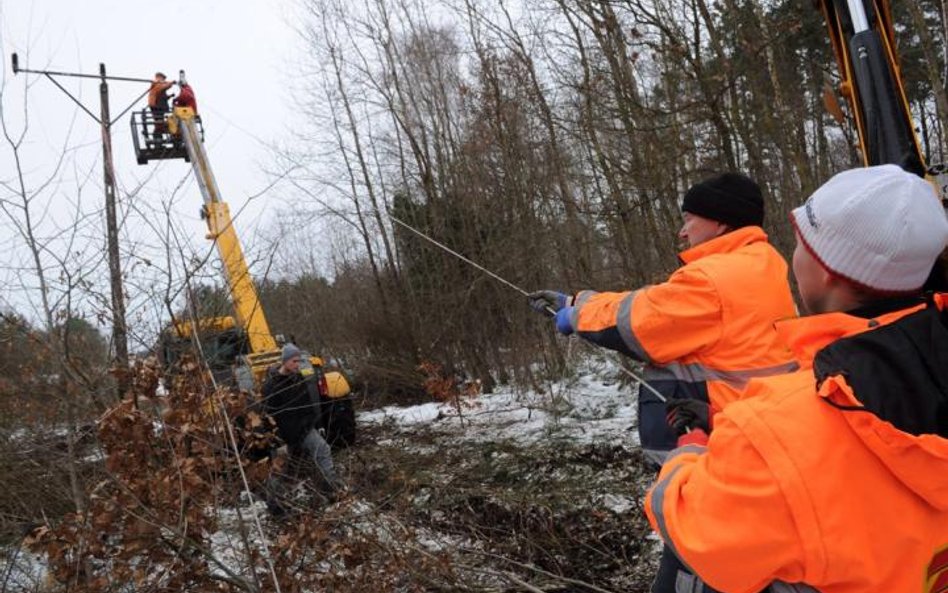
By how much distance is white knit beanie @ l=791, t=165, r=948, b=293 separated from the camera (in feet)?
3.94

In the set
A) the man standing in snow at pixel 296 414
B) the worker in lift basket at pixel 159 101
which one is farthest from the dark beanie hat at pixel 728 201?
the worker in lift basket at pixel 159 101

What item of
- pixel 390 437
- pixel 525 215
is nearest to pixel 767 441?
pixel 390 437

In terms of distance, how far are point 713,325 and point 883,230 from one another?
1104 millimetres

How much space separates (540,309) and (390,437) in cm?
620

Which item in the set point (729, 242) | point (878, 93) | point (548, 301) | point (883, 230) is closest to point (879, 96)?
point (878, 93)

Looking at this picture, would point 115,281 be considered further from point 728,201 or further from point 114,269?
point 728,201

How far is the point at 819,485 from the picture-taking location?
106cm

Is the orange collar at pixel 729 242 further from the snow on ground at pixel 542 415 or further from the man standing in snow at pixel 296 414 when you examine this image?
the snow on ground at pixel 542 415

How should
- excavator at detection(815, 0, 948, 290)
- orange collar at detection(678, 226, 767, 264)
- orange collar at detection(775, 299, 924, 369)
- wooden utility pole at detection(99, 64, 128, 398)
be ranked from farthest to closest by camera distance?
wooden utility pole at detection(99, 64, 128, 398) < excavator at detection(815, 0, 948, 290) < orange collar at detection(678, 226, 767, 264) < orange collar at detection(775, 299, 924, 369)

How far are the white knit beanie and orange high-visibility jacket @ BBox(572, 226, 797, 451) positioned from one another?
39.8 inches

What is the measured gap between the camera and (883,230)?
1208 mm

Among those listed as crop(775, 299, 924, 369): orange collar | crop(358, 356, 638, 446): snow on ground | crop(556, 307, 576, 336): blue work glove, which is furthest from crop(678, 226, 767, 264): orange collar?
crop(358, 356, 638, 446): snow on ground

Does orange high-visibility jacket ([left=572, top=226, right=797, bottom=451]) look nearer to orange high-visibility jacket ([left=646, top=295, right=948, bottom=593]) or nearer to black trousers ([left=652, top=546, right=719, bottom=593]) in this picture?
black trousers ([left=652, top=546, right=719, bottom=593])

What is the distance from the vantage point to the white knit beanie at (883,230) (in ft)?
3.94
